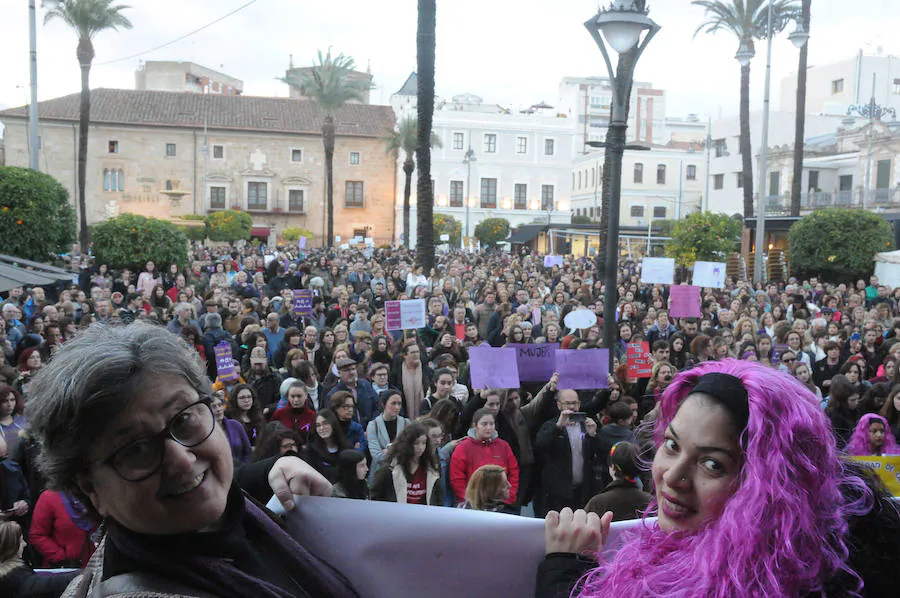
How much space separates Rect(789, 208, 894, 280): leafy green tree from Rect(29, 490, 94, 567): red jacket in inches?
961

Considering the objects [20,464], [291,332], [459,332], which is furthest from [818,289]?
[20,464]

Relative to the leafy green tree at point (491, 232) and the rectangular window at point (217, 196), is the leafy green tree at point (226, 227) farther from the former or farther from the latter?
the leafy green tree at point (491, 232)

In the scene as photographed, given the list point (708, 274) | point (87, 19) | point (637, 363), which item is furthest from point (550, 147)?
point (637, 363)

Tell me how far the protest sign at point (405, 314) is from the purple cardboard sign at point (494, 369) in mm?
3933

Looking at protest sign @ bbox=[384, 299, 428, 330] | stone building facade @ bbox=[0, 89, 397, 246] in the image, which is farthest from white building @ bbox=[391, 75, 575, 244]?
protest sign @ bbox=[384, 299, 428, 330]

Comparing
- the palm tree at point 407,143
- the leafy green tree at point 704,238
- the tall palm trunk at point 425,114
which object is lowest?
the leafy green tree at point 704,238

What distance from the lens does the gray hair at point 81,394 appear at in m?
1.46

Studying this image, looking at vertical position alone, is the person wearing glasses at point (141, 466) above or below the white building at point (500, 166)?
below

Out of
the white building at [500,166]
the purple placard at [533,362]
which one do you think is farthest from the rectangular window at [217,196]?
the purple placard at [533,362]

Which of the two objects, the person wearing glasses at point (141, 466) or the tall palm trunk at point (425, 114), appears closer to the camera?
the person wearing glasses at point (141, 466)

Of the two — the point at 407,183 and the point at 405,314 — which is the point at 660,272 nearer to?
the point at 405,314

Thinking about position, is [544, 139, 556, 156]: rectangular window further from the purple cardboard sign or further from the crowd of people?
the purple cardboard sign

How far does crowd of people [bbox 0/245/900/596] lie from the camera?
4.87 feet

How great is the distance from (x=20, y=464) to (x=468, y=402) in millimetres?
3786
